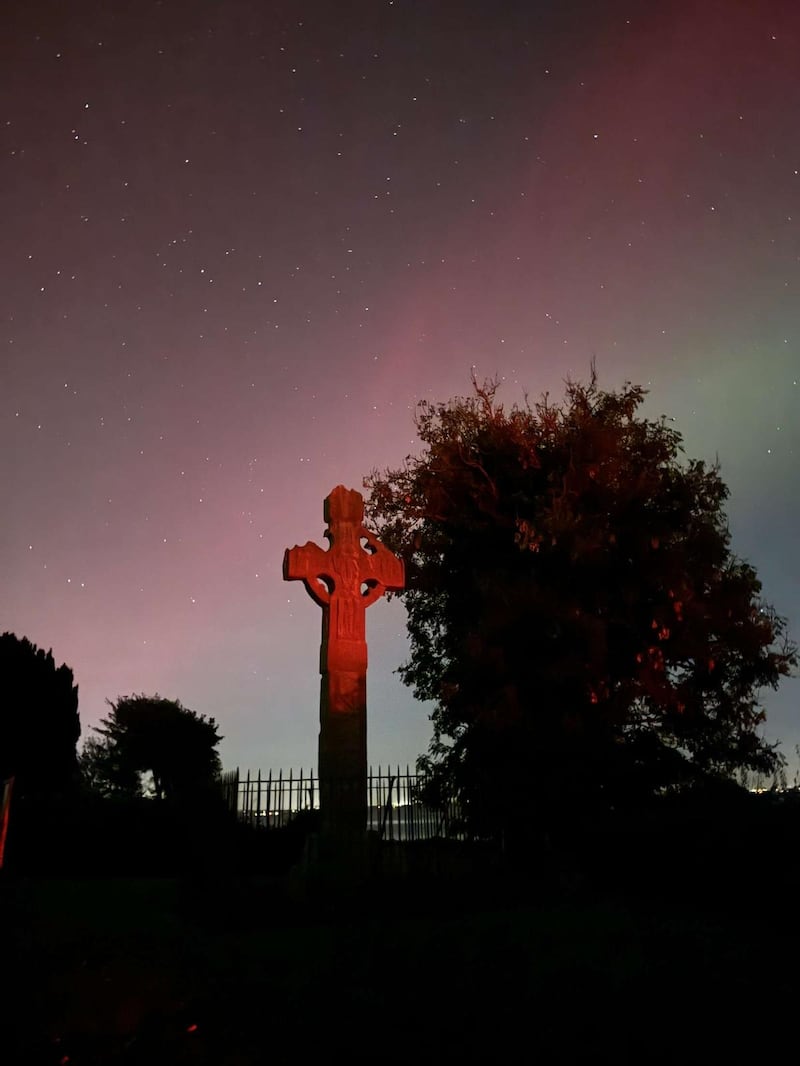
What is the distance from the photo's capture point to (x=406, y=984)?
5672mm

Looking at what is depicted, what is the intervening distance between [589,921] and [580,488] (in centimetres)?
1205

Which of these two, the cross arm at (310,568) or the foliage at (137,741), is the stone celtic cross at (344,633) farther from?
the foliage at (137,741)

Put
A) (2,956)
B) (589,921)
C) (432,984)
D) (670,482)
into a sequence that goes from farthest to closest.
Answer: (670,482) → (589,921) → (2,956) → (432,984)

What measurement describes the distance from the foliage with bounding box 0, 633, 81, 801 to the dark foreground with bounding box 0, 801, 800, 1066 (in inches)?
885

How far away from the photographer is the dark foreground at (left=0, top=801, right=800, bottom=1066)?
4.79 m

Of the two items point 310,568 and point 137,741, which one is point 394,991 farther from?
point 137,741

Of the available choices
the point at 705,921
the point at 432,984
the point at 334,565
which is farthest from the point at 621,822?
the point at 432,984

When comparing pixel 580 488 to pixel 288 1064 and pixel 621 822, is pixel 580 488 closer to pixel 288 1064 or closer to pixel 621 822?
pixel 621 822

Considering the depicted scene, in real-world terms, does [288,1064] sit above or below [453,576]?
below

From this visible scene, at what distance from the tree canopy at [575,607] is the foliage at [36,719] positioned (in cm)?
1674

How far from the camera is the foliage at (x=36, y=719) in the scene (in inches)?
1212

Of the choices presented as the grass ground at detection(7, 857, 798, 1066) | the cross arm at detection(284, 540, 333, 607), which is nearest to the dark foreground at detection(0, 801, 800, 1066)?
the grass ground at detection(7, 857, 798, 1066)

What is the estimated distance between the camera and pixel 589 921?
9.23 m

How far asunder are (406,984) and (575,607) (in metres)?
13.4
